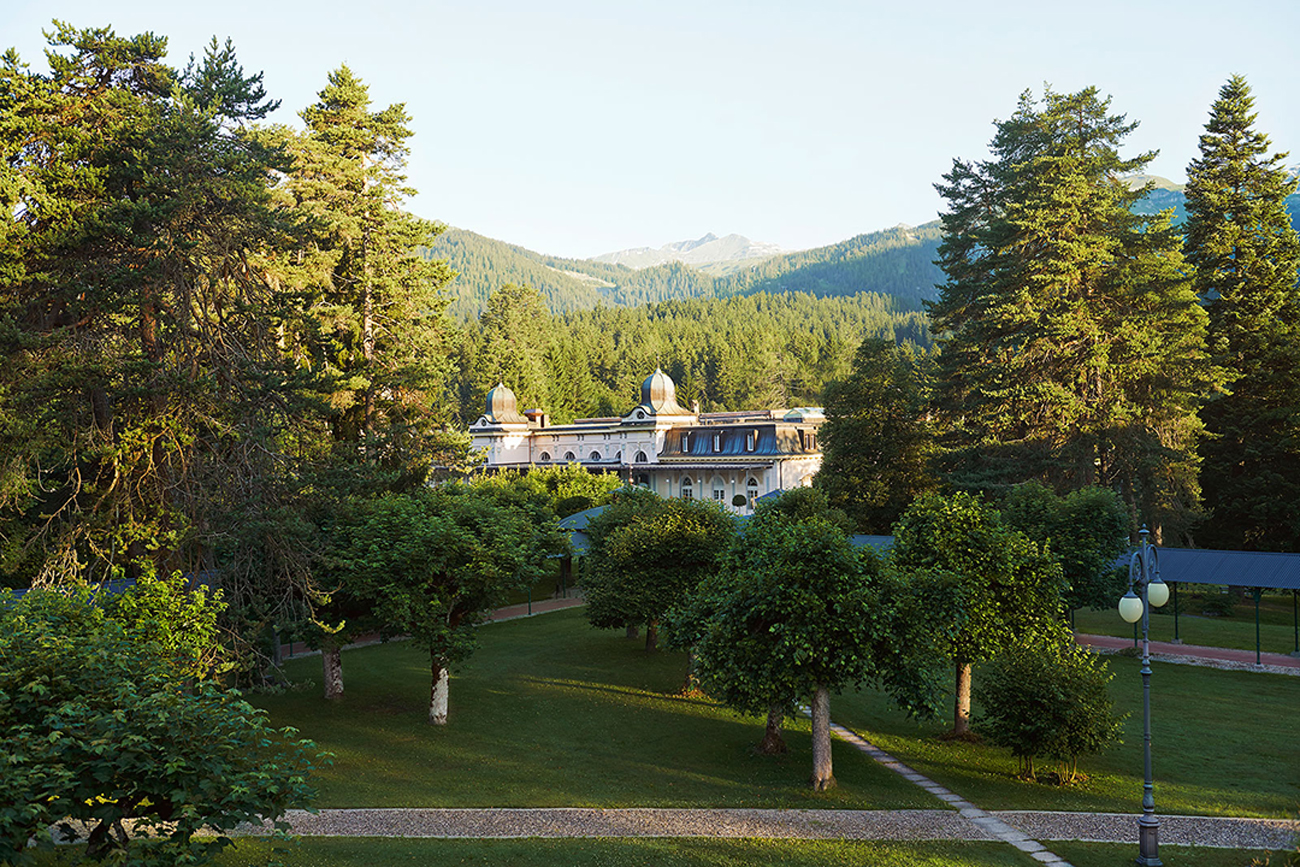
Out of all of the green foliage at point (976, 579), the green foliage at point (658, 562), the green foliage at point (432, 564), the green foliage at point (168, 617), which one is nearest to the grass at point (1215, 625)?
the green foliage at point (976, 579)

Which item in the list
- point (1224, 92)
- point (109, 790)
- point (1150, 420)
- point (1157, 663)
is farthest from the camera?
point (1224, 92)

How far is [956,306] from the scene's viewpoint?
170ft

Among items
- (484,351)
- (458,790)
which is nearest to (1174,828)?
(458,790)

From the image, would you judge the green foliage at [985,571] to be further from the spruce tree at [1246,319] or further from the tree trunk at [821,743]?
the spruce tree at [1246,319]

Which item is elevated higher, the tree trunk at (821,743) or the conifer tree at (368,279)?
the conifer tree at (368,279)

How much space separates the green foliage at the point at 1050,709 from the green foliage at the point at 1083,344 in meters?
24.6

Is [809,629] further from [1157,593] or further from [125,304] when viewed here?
[125,304]

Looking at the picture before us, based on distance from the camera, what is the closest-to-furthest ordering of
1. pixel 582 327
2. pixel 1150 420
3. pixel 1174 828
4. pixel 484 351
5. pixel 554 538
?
1. pixel 1174 828
2. pixel 554 538
3. pixel 1150 420
4. pixel 484 351
5. pixel 582 327

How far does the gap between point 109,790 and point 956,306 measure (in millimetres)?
49530

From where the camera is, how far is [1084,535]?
107ft

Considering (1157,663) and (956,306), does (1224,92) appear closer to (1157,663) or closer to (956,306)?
(956,306)

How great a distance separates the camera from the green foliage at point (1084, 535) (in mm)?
31906

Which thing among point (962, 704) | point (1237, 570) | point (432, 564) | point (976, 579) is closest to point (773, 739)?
point (962, 704)

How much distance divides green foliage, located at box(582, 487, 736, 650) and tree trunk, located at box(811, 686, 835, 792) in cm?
885
